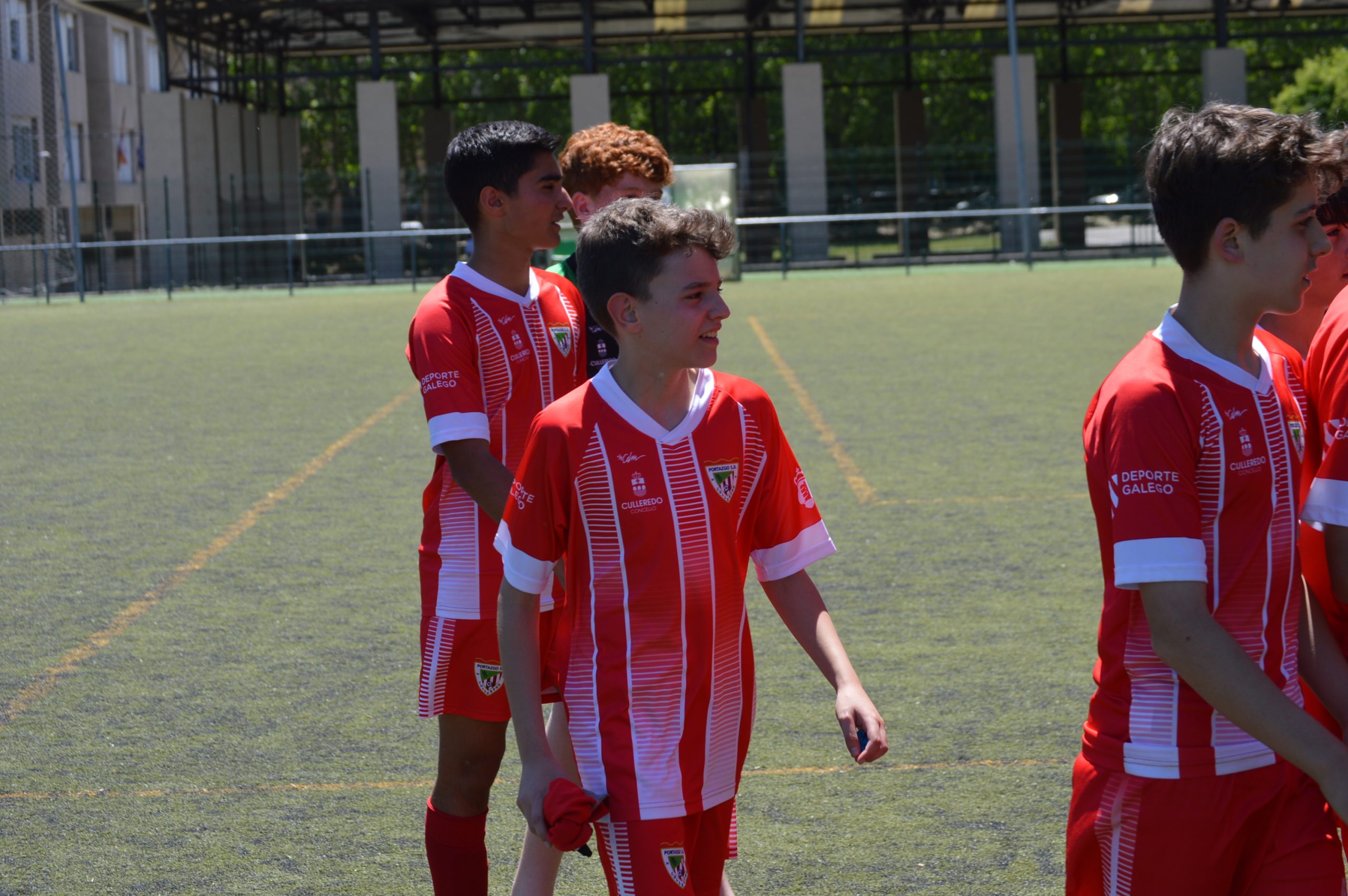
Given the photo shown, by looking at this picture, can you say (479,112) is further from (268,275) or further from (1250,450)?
(1250,450)

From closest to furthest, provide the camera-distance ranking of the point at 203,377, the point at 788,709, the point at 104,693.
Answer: the point at 788,709, the point at 104,693, the point at 203,377

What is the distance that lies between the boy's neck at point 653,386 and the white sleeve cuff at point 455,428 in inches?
27.8

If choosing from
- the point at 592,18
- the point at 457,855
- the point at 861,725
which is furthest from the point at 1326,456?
the point at 592,18

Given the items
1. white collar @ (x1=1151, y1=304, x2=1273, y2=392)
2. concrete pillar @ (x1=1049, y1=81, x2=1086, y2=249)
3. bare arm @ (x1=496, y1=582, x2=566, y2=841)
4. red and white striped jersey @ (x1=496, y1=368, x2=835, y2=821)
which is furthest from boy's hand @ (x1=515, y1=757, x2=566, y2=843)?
concrete pillar @ (x1=1049, y1=81, x2=1086, y2=249)

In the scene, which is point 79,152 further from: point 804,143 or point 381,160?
point 804,143

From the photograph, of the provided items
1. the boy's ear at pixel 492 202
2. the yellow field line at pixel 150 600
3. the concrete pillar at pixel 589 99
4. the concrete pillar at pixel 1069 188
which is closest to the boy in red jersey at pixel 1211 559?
the boy's ear at pixel 492 202

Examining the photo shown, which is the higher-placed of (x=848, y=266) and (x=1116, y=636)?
(x=848, y=266)

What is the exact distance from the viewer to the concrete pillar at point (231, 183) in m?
31.9

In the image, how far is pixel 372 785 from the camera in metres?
4.49

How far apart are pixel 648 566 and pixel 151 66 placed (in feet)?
186

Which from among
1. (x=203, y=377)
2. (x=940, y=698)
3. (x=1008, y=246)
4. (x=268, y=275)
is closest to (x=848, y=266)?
(x=1008, y=246)

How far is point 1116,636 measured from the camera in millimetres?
2256

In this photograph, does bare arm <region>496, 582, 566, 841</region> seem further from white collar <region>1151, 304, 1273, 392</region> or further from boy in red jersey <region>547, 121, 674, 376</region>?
boy in red jersey <region>547, 121, 674, 376</region>

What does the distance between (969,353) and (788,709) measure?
10580 millimetres
